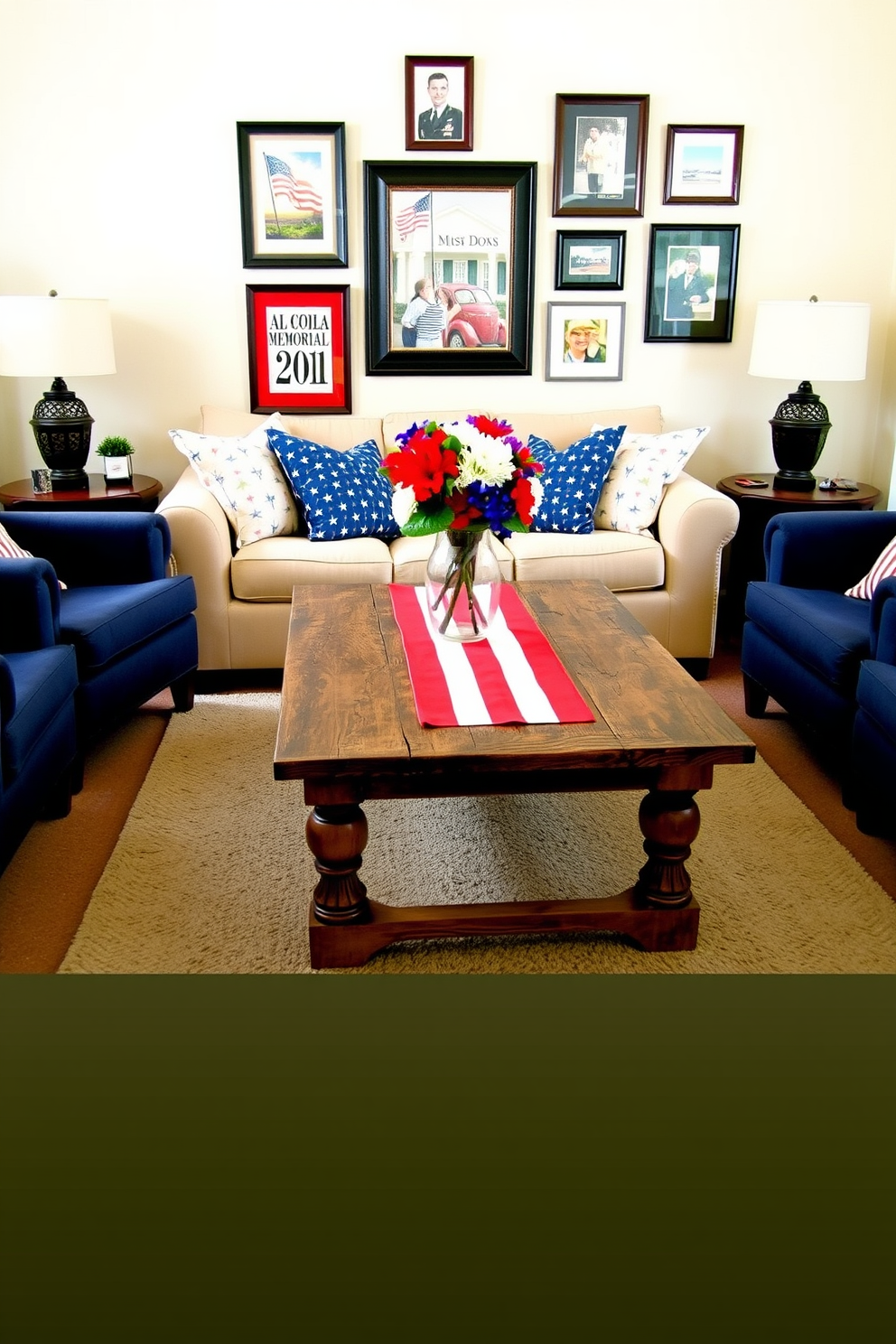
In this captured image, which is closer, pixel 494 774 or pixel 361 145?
pixel 494 774

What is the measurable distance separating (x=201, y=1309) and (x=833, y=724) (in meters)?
2.96

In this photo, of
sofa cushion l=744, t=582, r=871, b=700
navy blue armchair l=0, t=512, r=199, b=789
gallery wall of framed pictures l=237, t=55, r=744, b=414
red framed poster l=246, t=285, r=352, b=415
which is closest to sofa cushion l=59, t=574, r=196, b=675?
navy blue armchair l=0, t=512, r=199, b=789

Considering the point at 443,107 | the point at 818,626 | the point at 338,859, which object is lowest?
the point at 338,859

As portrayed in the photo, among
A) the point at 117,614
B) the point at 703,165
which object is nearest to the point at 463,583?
the point at 117,614

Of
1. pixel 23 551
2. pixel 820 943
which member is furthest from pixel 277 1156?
pixel 23 551

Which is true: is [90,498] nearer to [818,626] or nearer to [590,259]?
[590,259]

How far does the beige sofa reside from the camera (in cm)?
374

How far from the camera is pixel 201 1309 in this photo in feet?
0.83

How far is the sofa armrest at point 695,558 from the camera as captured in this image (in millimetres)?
3842

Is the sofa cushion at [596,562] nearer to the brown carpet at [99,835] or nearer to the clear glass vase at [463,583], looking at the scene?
the brown carpet at [99,835]

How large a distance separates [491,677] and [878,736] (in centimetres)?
95

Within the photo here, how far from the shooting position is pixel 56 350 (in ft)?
12.4

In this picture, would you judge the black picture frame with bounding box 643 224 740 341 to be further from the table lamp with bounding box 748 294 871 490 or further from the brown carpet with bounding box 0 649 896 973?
the brown carpet with bounding box 0 649 896 973

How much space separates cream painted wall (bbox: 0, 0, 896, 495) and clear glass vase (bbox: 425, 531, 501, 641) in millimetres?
1889
